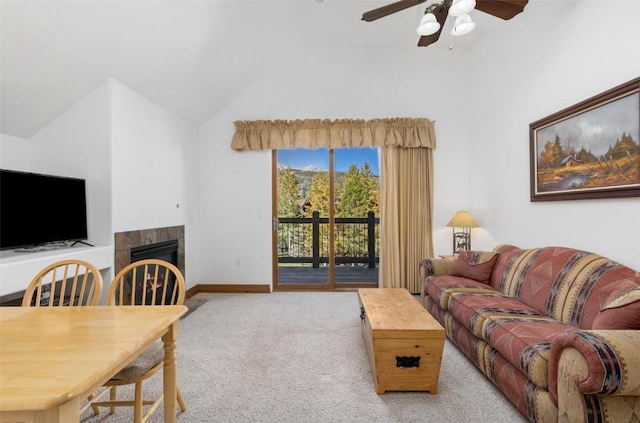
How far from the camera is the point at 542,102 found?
9.86ft

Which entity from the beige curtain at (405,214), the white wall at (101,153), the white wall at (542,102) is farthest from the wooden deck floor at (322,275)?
the white wall at (101,153)

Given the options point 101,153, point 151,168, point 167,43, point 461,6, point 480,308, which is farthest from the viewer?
point 151,168

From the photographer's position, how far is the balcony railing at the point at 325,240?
509 centimetres

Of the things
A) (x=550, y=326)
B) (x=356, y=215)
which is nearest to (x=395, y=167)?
(x=356, y=215)

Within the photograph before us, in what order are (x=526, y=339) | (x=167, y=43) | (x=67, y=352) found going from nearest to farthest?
(x=67, y=352)
(x=526, y=339)
(x=167, y=43)

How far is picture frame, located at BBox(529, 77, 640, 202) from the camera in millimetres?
2114

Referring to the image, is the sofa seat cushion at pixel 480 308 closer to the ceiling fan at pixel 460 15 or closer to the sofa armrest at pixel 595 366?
the sofa armrest at pixel 595 366

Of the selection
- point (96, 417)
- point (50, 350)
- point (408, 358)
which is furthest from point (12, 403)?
point (408, 358)

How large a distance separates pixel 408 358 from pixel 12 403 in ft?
6.21

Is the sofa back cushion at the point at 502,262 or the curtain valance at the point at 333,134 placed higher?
the curtain valance at the point at 333,134

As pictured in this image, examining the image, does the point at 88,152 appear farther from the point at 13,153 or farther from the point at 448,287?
the point at 448,287

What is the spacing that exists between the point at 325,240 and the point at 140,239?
270 cm

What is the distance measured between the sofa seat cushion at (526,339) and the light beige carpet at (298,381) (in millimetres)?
364

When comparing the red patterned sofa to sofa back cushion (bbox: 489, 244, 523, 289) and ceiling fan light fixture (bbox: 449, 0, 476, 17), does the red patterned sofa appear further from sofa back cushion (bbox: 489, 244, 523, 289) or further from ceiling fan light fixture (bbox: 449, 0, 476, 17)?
ceiling fan light fixture (bbox: 449, 0, 476, 17)
